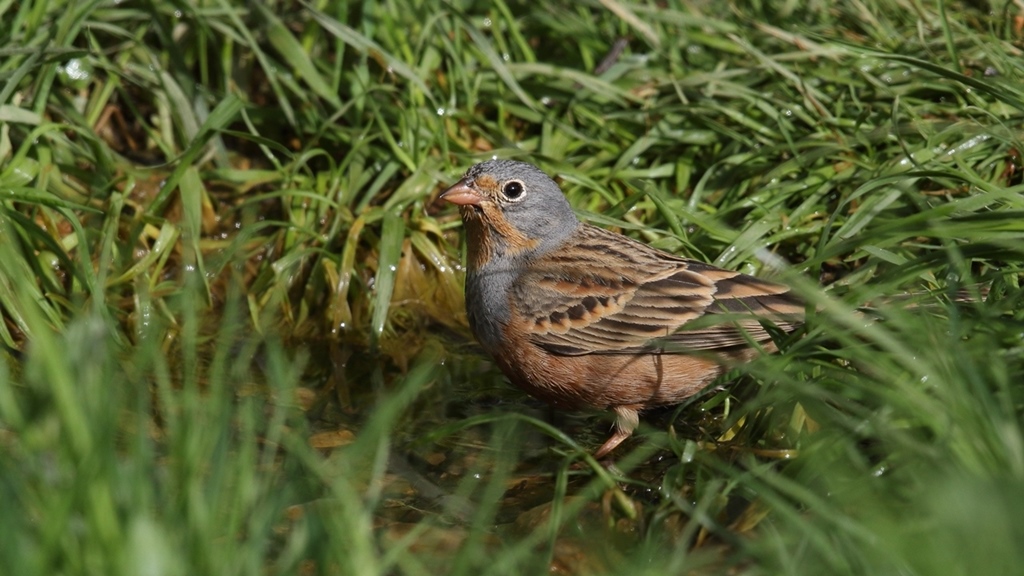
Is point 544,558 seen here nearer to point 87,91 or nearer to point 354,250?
point 354,250

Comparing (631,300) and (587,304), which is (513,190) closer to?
(587,304)

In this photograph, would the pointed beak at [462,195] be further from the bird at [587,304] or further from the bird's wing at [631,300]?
the bird's wing at [631,300]

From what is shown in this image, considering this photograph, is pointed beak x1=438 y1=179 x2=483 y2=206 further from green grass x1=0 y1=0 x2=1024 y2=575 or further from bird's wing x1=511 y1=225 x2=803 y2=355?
green grass x1=0 y1=0 x2=1024 y2=575

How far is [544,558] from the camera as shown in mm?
3436

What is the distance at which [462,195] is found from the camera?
5.55 m

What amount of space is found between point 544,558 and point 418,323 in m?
3.23

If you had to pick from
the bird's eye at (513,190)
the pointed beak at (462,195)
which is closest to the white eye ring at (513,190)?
the bird's eye at (513,190)

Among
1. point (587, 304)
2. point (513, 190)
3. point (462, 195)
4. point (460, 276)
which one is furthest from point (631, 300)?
point (460, 276)

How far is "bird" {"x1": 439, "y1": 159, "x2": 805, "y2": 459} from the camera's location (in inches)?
200

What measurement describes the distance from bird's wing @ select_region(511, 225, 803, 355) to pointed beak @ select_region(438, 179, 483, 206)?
426mm

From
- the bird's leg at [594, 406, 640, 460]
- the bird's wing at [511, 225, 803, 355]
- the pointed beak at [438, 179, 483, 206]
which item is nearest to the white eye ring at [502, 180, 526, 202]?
the pointed beak at [438, 179, 483, 206]

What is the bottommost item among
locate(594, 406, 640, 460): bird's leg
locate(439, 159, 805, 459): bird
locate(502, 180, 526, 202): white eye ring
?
locate(594, 406, 640, 460): bird's leg

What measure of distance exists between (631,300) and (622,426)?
1.88 feet

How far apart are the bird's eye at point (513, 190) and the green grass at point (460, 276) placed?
0.72 meters
